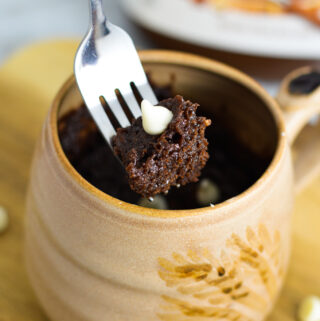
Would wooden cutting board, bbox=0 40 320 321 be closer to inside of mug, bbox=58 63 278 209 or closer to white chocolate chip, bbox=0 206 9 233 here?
white chocolate chip, bbox=0 206 9 233

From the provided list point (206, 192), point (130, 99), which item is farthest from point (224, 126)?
point (130, 99)

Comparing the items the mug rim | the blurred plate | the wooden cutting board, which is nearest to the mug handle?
the mug rim

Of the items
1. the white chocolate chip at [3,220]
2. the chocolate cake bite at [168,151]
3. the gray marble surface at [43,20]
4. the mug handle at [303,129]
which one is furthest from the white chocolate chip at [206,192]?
the gray marble surface at [43,20]

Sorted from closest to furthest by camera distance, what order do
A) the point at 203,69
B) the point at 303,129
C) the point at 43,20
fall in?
1. the point at 203,69
2. the point at 303,129
3. the point at 43,20

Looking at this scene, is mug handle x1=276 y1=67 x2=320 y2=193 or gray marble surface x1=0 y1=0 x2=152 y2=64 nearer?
mug handle x1=276 y1=67 x2=320 y2=193

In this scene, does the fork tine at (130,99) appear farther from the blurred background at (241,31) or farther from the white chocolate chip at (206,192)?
the blurred background at (241,31)

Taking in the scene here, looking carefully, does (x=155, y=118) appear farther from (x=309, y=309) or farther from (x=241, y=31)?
(x=241, y=31)

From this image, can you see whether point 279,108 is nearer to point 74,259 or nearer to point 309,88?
point 309,88

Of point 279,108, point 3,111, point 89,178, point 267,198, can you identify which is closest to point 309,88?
point 279,108
